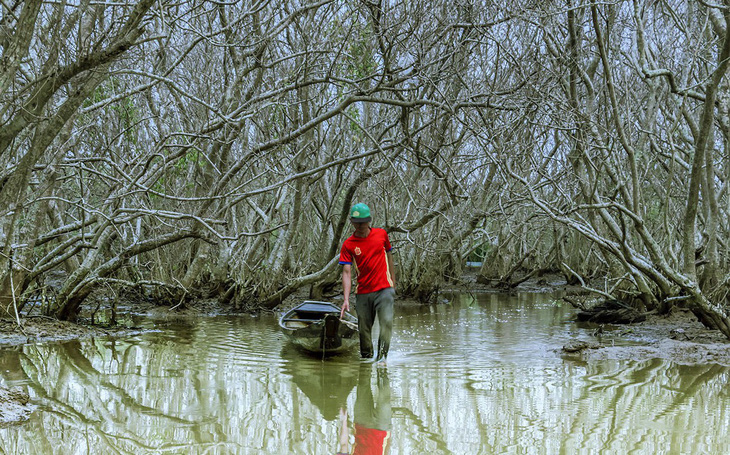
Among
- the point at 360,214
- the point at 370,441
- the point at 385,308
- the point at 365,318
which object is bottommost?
the point at 370,441

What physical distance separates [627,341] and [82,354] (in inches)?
288

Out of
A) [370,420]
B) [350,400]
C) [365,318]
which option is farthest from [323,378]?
[370,420]

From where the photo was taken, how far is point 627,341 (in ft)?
33.4

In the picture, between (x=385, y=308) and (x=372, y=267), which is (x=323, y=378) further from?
(x=372, y=267)

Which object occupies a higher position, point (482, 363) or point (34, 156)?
point (34, 156)

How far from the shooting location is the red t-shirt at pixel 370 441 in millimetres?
4727

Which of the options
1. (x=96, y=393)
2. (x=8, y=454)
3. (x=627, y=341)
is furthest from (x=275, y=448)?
(x=627, y=341)

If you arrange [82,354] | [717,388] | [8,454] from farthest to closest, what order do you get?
[82,354]
[717,388]
[8,454]

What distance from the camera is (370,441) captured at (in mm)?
4965

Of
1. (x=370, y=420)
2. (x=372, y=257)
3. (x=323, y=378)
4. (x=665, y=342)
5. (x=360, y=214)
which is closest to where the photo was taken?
(x=370, y=420)

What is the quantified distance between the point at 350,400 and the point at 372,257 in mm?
1943

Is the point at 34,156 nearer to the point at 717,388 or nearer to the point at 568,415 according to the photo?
the point at 568,415

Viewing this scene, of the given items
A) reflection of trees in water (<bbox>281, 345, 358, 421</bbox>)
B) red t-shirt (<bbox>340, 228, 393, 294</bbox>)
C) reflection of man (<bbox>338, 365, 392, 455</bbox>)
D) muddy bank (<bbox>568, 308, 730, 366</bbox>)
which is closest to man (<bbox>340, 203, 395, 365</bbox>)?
red t-shirt (<bbox>340, 228, 393, 294</bbox>)

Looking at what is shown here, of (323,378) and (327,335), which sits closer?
(323,378)
